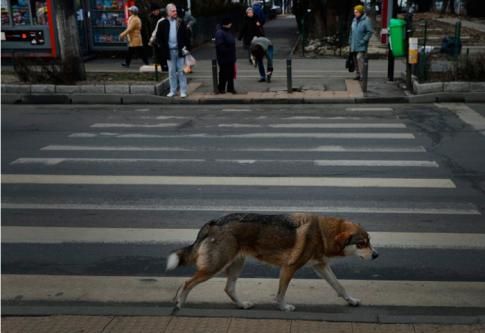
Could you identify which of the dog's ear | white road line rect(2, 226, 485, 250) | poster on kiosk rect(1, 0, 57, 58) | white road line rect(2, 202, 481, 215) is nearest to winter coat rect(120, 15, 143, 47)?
poster on kiosk rect(1, 0, 57, 58)

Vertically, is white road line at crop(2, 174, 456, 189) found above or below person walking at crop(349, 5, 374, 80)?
below

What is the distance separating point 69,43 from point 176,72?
157 inches

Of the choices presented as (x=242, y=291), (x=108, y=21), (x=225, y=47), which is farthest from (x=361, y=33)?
(x=242, y=291)

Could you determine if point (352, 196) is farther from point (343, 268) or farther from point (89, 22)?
point (89, 22)

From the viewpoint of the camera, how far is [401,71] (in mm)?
19156

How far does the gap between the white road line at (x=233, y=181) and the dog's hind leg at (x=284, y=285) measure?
3606 millimetres

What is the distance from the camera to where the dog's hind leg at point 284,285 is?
4836 millimetres

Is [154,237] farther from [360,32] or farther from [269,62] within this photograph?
[360,32]

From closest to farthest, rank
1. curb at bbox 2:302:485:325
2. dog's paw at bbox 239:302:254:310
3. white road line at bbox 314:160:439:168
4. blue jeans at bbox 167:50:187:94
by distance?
curb at bbox 2:302:485:325
dog's paw at bbox 239:302:254:310
white road line at bbox 314:160:439:168
blue jeans at bbox 167:50:187:94

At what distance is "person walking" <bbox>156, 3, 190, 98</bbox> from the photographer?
49.4 ft

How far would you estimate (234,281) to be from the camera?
5121 mm

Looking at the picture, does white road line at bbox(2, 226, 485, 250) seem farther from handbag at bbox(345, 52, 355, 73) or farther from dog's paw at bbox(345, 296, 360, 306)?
handbag at bbox(345, 52, 355, 73)

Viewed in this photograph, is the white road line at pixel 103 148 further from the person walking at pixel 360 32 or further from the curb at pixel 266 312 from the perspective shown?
the person walking at pixel 360 32

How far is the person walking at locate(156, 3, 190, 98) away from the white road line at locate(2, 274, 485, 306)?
33.4ft
